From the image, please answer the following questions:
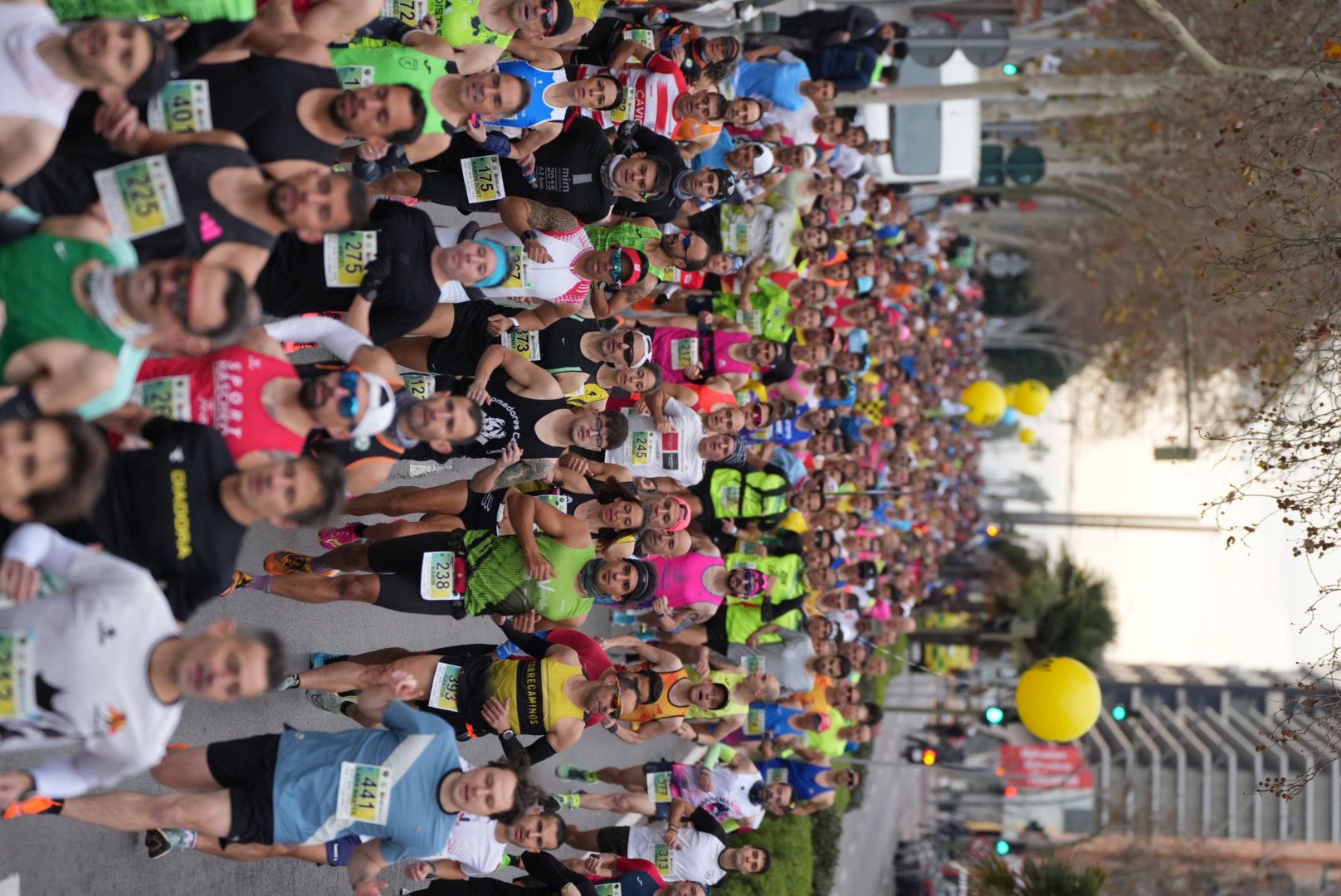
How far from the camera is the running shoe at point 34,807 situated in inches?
199

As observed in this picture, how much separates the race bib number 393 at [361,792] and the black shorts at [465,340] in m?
2.84

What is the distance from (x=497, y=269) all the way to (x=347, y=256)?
4.12ft

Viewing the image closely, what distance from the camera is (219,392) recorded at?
4918 millimetres

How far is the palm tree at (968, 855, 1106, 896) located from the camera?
483 inches

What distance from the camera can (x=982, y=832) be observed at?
27.1 m

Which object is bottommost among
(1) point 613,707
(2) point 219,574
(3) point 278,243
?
(1) point 613,707

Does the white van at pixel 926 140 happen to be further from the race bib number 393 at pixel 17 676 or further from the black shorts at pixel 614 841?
the race bib number 393 at pixel 17 676

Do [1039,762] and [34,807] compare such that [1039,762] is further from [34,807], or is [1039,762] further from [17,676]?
[17,676]

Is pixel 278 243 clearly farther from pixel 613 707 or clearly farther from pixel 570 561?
pixel 613 707

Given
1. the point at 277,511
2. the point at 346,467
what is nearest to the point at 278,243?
the point at 346,467

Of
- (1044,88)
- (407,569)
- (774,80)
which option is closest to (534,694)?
(407,569)

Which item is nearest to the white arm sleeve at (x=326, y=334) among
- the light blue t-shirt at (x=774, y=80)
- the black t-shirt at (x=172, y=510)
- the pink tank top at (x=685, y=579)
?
the black t-shirt at (x=172, y=510)

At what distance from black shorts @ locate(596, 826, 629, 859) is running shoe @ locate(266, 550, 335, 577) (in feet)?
10.5

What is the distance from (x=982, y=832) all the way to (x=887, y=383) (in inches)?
625
